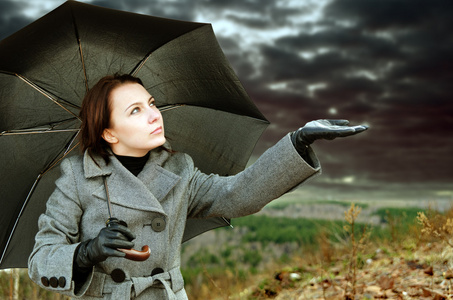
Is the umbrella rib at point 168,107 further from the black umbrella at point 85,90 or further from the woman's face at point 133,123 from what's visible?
the woman's face at point 133,123

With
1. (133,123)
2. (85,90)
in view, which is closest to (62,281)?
(133,123)

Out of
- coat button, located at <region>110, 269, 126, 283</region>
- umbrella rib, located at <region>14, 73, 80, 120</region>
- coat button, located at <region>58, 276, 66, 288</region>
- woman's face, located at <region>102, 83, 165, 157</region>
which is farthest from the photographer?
umbrella rib, located at <region>14, 73, 80, 120</region>

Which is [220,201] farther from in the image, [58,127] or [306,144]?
[58,127]

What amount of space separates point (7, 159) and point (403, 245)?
17.1 feet

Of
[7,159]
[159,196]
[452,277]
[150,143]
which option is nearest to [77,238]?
[159,196]

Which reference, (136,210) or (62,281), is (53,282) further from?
(136,210)

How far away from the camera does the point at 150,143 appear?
2.41 metres

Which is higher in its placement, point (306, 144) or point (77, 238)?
point (306, 144)

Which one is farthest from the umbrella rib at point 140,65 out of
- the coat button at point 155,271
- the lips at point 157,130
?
the coat button at point 155,271

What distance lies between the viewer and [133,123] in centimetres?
241

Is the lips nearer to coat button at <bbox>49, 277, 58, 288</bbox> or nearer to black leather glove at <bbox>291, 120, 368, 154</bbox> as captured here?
black leather glove at <bbox>291, 120, 368, 154</bbox>

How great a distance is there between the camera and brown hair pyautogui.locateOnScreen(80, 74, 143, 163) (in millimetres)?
2459

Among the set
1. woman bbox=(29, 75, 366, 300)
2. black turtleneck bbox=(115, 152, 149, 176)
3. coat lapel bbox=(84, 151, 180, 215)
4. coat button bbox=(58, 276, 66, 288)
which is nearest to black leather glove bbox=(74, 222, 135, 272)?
woman bbox=(29, 75, 366, 300)

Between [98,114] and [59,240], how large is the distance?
694mm
